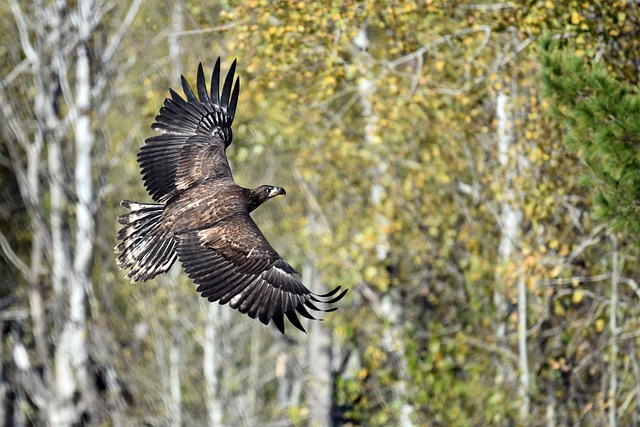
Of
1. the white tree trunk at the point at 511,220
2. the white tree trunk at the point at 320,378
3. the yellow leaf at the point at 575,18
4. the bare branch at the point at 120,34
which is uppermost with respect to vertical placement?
the bare branch at the point at 120,34

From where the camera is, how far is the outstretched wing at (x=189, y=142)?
10.2m

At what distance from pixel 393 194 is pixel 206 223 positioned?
20.7 feet

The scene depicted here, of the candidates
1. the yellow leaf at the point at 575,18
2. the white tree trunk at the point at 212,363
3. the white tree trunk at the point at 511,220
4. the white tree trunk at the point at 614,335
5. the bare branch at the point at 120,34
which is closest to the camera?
the yellow leaf at the point at 575,18

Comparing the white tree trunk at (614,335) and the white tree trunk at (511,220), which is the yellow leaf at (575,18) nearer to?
the white tree trunk at (511,220)

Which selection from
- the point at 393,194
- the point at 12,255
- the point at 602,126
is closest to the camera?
the point at 602,126

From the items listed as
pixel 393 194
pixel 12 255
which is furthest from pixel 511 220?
pixel 12 255

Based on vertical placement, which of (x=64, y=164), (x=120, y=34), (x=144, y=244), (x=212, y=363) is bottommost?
(x=212, y=363)

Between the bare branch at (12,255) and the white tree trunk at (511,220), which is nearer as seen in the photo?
the white tree trunk at (511,220)

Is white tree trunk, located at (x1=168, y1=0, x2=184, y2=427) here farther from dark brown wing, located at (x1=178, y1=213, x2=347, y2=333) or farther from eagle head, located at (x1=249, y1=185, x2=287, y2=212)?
dark brown wing, located at (x1=178, y1=213, x2=347, y2=333)

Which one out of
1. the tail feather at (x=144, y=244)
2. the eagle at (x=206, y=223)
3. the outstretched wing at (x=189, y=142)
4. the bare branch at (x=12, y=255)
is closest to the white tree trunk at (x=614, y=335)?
the eagle at (x=206, y=223)

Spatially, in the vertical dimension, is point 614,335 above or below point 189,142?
below

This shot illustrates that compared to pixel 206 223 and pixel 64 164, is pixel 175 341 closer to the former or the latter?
pixel 64 164

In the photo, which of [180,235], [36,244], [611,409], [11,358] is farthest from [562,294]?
[11,358]

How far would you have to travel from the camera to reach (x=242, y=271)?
900cm
